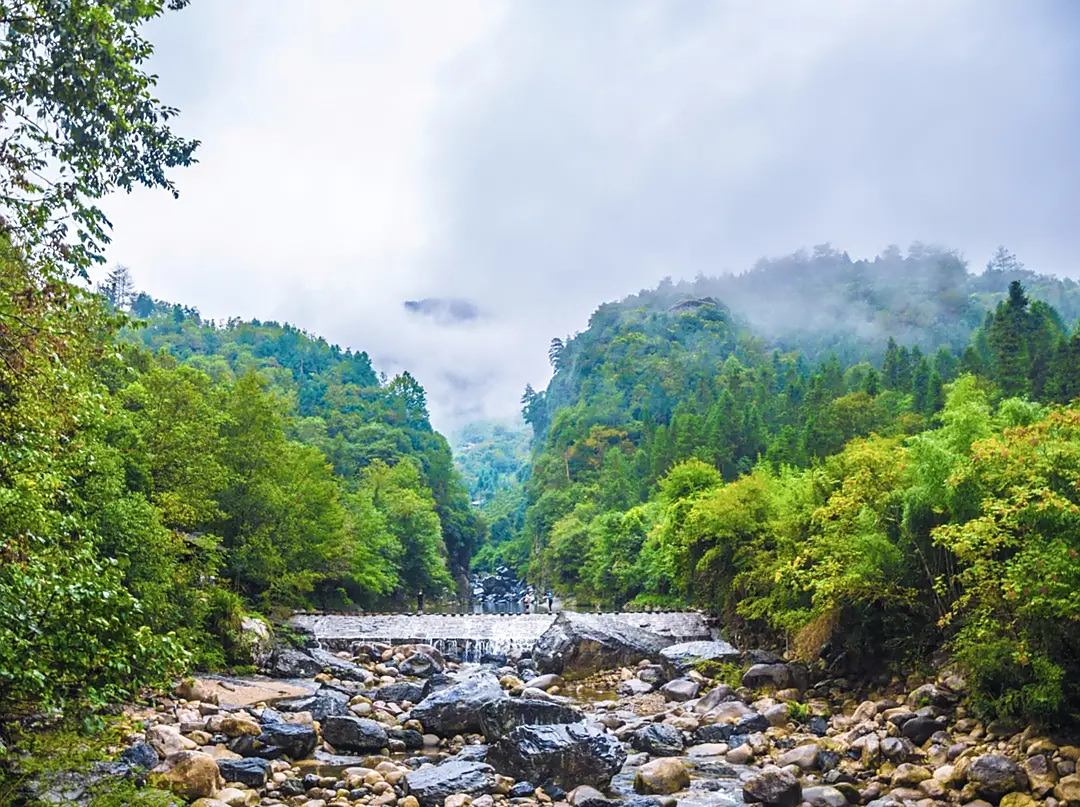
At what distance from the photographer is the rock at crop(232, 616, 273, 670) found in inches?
953

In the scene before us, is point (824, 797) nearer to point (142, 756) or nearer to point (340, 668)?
point (142, 756)

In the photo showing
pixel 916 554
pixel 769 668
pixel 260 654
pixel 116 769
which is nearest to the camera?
pixel 116 769

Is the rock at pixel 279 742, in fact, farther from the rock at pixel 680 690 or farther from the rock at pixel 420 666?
the rock at pixel 420 666

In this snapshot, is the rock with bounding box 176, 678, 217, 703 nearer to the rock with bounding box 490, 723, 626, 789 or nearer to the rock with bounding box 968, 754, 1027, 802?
the rock with bounding box 490, 723, 626, 789

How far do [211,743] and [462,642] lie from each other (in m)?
19.5

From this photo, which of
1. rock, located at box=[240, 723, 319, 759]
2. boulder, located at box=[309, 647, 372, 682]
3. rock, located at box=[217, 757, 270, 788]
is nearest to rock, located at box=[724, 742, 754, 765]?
rock, located at box=[240, 723, 319, 759]

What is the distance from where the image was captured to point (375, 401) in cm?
10750

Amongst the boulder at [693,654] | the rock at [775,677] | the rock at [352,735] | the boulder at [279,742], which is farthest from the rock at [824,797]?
the boulder at [693,654]

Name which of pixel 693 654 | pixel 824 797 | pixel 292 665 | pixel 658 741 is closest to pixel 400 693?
pixel 292 665

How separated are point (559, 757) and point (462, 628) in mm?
21462

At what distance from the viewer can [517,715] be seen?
16.4 meters

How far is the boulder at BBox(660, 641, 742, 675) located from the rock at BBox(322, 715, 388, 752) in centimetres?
1215

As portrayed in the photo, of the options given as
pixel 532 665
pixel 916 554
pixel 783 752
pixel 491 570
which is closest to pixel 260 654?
pixel 532 665

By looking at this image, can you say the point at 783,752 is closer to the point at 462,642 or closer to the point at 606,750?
the point at 606,750
